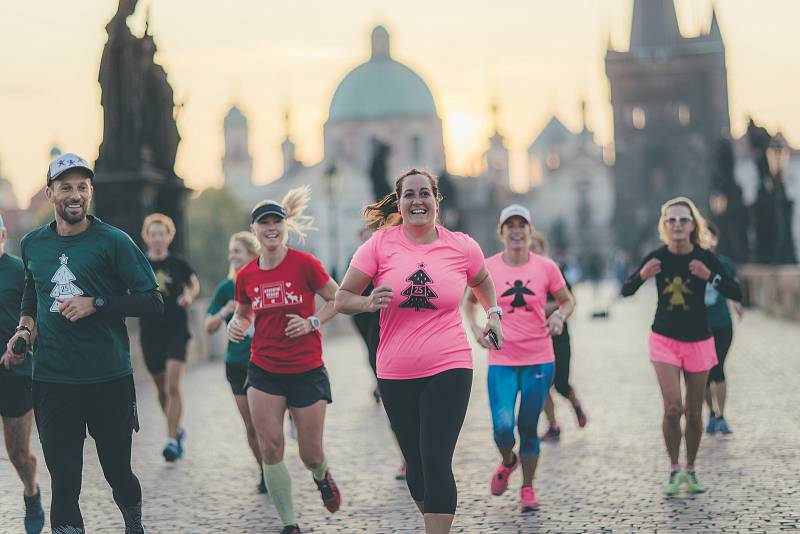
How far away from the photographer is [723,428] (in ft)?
35.2

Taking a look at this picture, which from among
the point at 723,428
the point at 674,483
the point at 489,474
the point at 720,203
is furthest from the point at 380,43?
the point at 674,483

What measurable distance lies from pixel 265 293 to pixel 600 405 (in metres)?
6.61

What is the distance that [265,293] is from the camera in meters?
7.22

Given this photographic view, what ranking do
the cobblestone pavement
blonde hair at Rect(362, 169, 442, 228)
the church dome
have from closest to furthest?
1. blonde hair at Rect(362, 169, 442, 228)
2. the cobblestone pavement
3. the church dome

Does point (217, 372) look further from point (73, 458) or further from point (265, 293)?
point (73, 458)

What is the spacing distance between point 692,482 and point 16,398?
360cm

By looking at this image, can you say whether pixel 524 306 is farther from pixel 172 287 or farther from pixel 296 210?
pixel 172 287

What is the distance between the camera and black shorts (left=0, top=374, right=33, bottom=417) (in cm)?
750

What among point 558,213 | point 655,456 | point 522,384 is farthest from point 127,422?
point 558,213

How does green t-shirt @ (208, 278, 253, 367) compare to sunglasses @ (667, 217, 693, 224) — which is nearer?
sunglasses @ (667, 217, 693, 224)

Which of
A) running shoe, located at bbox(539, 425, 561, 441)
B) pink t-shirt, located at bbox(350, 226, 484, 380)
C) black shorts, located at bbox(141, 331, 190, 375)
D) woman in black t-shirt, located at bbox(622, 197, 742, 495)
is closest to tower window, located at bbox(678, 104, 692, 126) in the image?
running shoe, located at bbox(539, 425, 561, 441)

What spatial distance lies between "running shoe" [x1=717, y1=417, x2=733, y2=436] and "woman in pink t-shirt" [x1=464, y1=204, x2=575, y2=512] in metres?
2.83

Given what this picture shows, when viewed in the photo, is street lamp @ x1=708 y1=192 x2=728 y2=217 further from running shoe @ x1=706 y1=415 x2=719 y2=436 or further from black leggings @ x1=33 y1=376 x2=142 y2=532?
black leggings @ x1=33 y1=376 x2=142 y2=532

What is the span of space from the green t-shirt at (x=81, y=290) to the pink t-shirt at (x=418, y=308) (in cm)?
95
